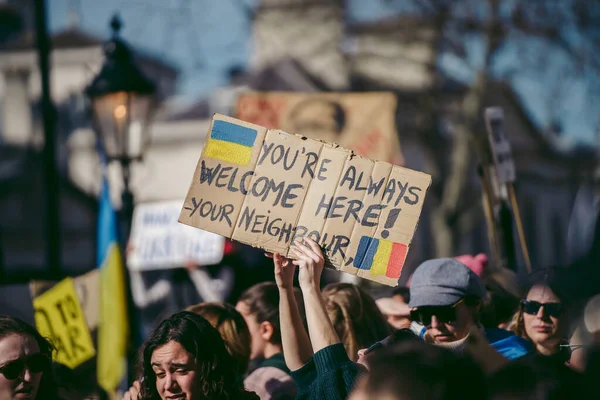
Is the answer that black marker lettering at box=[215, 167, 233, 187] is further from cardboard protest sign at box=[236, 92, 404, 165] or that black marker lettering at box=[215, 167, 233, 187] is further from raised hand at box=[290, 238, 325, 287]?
cardboard protest sign at box=[236, 92, 404, 165]

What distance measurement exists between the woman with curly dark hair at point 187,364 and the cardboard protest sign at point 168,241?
7.18m

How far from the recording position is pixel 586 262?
3701 mm

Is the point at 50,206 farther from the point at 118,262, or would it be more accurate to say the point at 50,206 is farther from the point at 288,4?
the point at 288,4

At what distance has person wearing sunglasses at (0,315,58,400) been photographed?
4.33 m

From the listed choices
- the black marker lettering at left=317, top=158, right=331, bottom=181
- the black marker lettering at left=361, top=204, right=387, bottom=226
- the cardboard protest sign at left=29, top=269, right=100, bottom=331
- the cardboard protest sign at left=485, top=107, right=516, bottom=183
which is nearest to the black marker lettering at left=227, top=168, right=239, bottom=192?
the black marker lettering at left=317, top=158, right=331, bottom=181

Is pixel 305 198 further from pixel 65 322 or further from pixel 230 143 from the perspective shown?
pixel 65 322

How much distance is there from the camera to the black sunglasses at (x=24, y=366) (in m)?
4.32

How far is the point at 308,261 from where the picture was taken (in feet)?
14.3

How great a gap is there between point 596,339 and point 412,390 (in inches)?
24.9

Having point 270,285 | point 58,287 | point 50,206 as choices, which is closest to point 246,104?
point 50,206

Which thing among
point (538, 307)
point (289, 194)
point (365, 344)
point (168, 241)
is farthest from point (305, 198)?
point (168, 241)

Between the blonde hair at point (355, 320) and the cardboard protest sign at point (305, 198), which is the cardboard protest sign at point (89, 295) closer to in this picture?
the blonde hair at point (355, 320)

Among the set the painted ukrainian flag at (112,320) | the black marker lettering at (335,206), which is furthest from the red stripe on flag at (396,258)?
the painted ukrainian flag at (112,320)

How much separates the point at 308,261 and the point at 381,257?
0.32 metres
